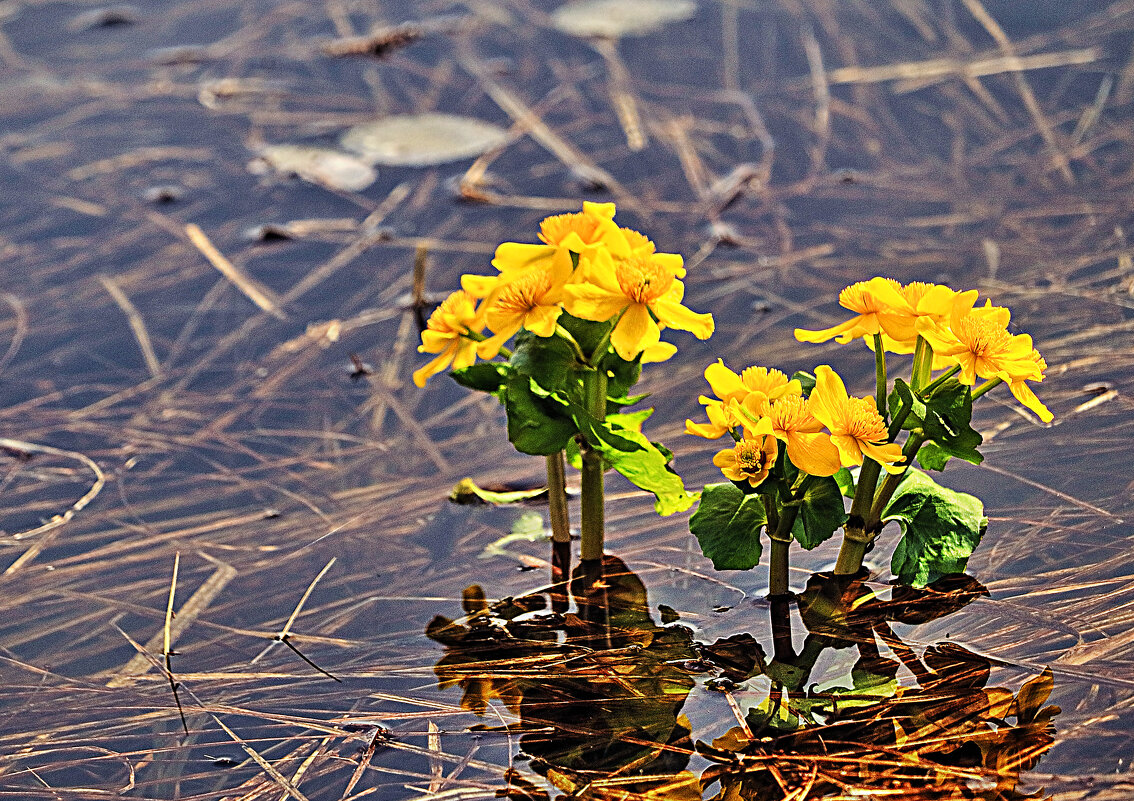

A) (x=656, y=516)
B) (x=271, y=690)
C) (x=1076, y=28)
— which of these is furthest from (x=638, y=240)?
(x=1076, y=28)

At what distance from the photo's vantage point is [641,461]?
6.00 ft

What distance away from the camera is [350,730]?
1.68 metres

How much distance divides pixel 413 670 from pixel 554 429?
1.36 feet

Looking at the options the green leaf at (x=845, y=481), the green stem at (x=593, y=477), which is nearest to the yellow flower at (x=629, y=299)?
the green stem at (x=593, y=477)

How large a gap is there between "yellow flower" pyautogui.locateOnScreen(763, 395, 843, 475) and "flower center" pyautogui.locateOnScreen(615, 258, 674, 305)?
24cm

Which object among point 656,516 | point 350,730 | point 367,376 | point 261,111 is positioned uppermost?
point 261,111

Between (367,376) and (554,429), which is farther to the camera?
(367,376)

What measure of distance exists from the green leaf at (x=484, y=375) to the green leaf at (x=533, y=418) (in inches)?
1.4

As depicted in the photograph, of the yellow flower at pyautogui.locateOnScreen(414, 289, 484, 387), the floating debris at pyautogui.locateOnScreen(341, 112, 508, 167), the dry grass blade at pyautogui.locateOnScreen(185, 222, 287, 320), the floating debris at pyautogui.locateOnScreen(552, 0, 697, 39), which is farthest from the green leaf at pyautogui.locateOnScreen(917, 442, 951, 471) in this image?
the floating debris at pyautogui.locateOnScreen(552, 0, 697, 39)

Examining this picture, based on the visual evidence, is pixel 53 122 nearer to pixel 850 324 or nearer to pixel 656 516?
pixel 656 516

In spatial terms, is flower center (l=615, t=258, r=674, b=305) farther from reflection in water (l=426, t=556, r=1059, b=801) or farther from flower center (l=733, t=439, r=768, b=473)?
reflection in water (l=426, t=556, r=1059, b=801)

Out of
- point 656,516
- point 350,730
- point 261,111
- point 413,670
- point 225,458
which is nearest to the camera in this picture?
point 350,730

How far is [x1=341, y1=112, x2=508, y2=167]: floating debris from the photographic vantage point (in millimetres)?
3434

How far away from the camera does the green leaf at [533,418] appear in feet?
6.01
